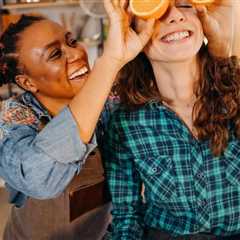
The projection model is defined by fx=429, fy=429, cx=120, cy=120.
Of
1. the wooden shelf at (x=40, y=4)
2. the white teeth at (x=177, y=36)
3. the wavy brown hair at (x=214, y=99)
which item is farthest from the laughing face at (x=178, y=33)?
the wooden shelf at (x=40, y=4)

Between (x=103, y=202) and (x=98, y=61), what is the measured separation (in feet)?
1.50

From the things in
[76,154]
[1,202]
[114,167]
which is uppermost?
[76,154]

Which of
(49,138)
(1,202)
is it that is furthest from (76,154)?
(1,202)

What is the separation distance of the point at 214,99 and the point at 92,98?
1.32ft

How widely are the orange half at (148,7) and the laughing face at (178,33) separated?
51 mm

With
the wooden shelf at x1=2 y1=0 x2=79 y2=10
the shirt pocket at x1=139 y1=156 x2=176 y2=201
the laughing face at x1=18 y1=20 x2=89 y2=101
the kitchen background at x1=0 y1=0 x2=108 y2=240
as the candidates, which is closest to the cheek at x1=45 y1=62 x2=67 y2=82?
the laughing face at x1=18 y1=20 x2=89 y2=101

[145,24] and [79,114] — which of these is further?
[145,24]

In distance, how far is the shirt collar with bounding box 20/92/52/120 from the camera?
37.0 inches

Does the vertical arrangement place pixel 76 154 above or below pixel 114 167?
above

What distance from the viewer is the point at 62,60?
93cm

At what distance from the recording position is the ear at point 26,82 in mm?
978

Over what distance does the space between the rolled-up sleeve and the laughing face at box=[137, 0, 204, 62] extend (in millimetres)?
296

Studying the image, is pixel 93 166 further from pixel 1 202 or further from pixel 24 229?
pixel 1 202

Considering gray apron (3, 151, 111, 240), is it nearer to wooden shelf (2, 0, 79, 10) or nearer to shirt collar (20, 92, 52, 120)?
shirt collar (20, 92, 52, 120)
